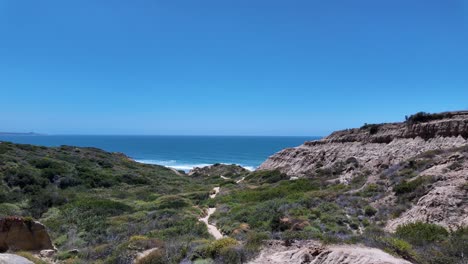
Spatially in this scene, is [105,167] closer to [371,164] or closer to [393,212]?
[371,164]

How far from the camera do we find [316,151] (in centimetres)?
3875

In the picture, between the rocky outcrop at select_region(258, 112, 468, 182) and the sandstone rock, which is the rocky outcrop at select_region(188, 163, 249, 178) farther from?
the sandstone rock

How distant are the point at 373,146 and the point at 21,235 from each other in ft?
94.5

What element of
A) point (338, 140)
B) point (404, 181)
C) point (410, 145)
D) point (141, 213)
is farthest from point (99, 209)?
point (338, 140)

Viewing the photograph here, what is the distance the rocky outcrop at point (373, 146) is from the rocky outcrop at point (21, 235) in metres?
21.3

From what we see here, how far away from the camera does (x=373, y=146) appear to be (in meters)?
31.3

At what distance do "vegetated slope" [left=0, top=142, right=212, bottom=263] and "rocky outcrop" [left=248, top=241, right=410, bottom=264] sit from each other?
2.75 m

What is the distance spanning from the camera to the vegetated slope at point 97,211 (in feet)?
38.2

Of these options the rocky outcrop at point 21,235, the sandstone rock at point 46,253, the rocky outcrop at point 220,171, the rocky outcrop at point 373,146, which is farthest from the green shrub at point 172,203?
the rocky outcrop at point 220,171

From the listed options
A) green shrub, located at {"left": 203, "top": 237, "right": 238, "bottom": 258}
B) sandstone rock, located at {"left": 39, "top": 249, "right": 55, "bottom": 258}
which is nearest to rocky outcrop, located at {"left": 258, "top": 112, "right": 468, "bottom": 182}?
green shrub, located at {"left": 203, "top": 237, "right": 238, "bottom": 258}

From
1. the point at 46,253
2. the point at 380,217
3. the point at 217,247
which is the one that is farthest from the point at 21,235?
the point at 380,217

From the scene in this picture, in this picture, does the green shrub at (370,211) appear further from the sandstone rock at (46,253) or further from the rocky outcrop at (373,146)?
the sandstone rock at (46,253)

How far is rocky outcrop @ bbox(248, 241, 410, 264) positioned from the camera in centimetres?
785

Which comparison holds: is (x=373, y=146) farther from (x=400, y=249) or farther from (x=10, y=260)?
(x=10, y=260)
